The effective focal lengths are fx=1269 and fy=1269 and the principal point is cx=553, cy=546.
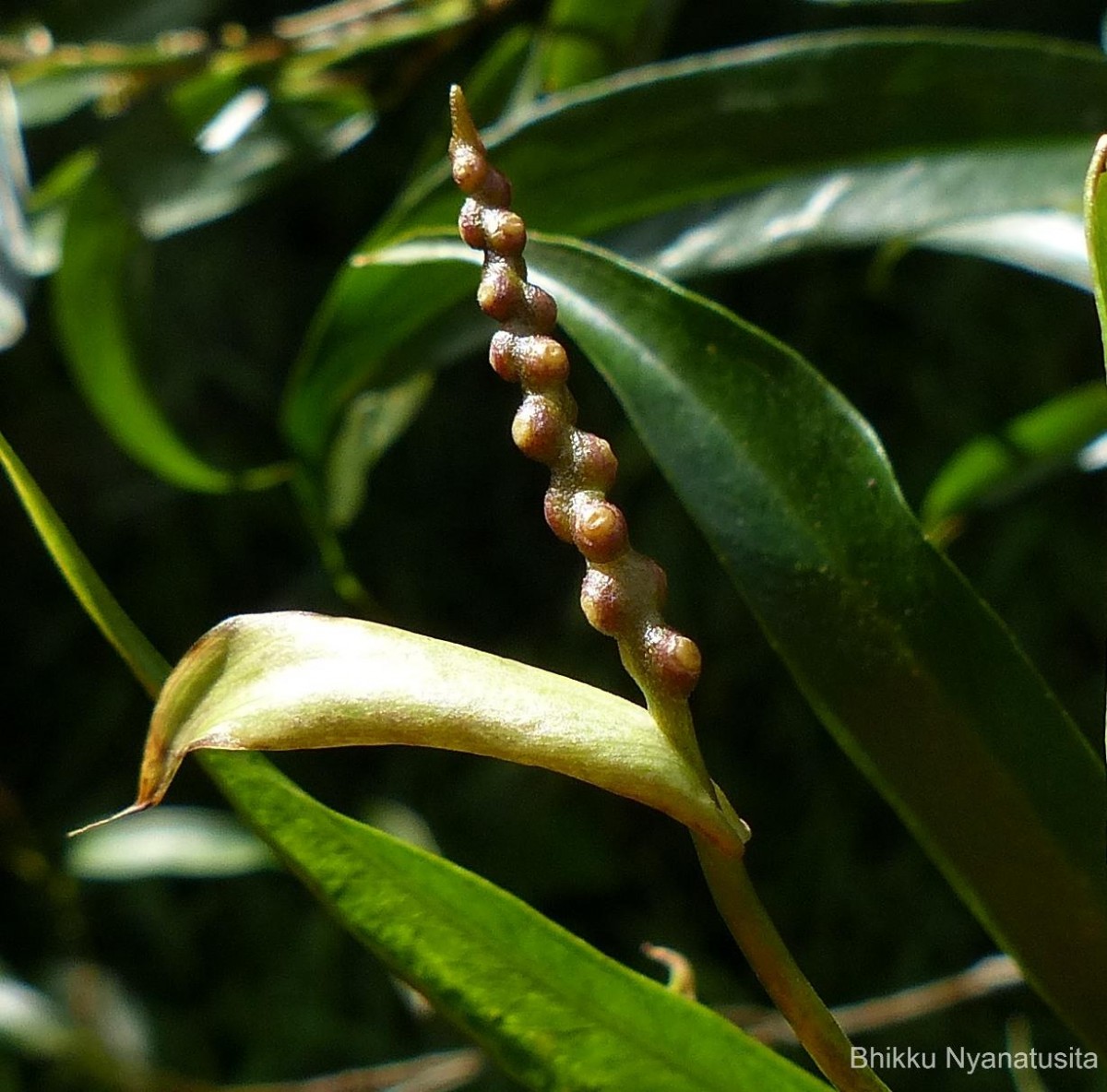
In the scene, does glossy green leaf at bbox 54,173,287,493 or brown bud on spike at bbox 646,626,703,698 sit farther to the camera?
glossy green leaf at bbox 54,173,287,493

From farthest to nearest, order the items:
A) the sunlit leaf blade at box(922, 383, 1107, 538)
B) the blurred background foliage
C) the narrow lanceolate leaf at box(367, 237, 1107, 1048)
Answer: the blurred background foliage → the sunlit leaf blade at box(922, 383, 1107, 538) → the narrow lanceolate leaf at box(367, 237, 1107, 1048)

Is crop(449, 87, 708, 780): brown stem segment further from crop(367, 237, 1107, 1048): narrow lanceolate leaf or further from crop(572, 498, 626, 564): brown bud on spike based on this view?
crop(367, 237, 1107, 1048): narrow lanceolate leaf

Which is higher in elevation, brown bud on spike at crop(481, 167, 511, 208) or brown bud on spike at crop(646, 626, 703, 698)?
brown bud on spike at crop(481, 167, 511, 208)

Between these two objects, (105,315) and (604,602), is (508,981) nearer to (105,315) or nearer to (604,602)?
(604,602)

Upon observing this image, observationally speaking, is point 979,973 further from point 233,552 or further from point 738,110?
point 233,552

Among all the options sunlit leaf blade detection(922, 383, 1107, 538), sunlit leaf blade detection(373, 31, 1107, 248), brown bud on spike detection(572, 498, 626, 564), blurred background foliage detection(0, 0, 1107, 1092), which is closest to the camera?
brown bud on spike detection(572, 498, 626, 564)

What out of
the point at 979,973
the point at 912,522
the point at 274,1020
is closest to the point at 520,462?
the point at 274,1020

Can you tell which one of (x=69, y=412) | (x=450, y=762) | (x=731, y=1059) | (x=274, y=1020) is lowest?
(x=274, y=1020)

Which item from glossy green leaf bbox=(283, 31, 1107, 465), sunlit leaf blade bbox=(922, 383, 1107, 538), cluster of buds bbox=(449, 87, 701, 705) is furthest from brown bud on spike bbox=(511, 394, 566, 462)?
sunlit leaf blade bbox=(922, 383, 1107, 538)

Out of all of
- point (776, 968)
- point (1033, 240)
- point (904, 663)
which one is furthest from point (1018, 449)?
point (776, 968)
